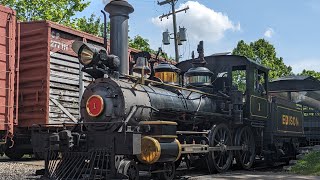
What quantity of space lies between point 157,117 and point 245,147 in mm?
3406

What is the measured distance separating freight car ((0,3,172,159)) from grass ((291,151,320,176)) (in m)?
6.03

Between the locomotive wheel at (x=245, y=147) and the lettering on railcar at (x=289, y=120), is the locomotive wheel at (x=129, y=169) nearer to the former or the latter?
the locomotive wheel at (x=245, y=147)

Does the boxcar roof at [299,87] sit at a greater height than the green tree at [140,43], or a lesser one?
lesser

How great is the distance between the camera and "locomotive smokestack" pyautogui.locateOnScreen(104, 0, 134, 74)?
7.48m

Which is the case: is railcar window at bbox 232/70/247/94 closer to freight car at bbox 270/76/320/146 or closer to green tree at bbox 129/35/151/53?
freight car at bbox 270/76/320/146

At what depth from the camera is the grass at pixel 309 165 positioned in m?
9.63

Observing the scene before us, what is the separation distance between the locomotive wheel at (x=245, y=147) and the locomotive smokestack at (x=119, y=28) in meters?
3.86

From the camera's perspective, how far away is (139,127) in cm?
679

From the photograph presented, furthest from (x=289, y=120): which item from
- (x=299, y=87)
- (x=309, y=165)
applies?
(x=309, y=165)

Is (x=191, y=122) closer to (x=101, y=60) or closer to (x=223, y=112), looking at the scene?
(x=223, y=112)

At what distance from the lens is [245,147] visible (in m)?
10.1

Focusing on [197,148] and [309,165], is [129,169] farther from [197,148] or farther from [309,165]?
[309,165]

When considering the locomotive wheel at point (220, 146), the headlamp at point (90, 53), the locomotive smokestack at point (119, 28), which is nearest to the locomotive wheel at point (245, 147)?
the locomotive wheel at point (220, 146)

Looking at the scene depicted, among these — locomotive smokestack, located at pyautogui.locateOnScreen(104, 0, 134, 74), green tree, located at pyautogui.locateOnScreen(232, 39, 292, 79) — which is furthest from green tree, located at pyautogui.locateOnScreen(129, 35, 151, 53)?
locomotive smokestack, located at pyautogui.locateOnScreen(104, 0, 134, 74)
